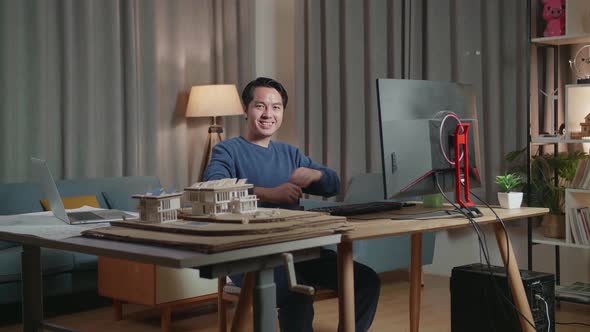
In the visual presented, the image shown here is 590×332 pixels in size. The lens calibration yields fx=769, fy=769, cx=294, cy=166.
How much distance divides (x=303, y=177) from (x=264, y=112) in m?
0.30

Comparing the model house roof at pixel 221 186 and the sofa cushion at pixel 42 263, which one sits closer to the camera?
the model house roof at pixel 221 186

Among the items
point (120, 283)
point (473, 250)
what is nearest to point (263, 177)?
point (120, 283)

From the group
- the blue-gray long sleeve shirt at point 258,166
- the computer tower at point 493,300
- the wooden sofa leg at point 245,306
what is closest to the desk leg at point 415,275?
the computer tower at point 493,300

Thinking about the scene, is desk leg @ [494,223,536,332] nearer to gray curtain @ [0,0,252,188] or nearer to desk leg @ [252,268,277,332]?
desk leg @ [252,268,277,332]

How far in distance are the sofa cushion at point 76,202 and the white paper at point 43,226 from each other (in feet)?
5.72

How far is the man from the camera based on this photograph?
2.57 meters

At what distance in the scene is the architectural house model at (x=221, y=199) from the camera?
2004mm

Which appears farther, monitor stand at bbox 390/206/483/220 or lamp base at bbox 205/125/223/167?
lamp base at bbox 205/125/223/167

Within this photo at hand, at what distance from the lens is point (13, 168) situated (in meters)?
4.42

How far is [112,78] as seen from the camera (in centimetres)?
478

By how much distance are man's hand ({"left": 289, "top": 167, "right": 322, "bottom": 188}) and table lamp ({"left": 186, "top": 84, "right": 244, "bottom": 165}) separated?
2494 millimetres

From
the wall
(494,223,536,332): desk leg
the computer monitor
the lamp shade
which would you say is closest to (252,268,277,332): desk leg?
the computer monitor

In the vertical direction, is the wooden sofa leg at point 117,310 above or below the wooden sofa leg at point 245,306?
below

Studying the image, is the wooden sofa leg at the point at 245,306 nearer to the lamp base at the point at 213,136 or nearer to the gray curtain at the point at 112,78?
the gray curtain at the point at 112,78
